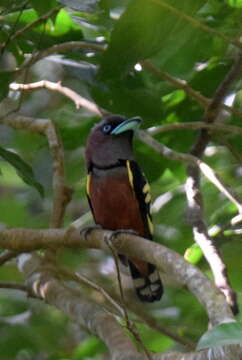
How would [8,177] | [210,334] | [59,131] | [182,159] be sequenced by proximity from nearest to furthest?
[210,334]
[182,159]
[59,131]
[8,177]

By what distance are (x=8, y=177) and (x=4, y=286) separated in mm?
2892

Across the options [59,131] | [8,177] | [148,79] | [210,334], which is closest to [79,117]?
[59,131]

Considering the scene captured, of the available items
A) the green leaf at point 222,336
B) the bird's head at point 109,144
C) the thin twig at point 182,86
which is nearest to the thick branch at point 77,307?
the bird's head at point 109,144

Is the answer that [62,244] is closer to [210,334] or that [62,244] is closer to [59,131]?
[59,131]

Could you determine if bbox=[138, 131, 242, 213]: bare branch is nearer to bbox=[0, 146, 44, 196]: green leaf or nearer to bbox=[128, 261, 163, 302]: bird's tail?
bbox=[0, 146, 44, 196]: green leaf

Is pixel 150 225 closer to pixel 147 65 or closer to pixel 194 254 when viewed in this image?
pixel 194 254

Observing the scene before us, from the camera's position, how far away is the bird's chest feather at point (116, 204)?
5.02m

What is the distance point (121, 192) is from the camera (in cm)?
504

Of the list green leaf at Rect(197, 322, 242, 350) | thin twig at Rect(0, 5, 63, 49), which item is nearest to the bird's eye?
thin twig at Rect(0, 5, 63, 49)

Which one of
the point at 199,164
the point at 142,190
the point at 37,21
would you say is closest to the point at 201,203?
the point at 199,164

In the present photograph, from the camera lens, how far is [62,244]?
154 inches

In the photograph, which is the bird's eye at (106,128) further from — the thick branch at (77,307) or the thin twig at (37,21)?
the thin twig at (37,21)

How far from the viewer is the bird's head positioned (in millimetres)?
5184

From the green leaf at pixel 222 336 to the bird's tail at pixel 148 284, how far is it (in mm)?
2874
